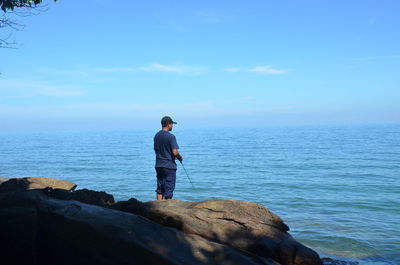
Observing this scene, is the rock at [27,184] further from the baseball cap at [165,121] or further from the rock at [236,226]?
the baseball cap at [165,121]

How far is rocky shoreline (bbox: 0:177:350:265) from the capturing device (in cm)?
459

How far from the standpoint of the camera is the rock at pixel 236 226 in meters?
5.61

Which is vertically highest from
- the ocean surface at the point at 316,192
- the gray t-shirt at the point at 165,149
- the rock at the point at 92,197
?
the gray t-shirt at the point at 165,149

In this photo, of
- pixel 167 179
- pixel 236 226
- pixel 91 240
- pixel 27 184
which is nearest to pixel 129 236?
pixel 91 240

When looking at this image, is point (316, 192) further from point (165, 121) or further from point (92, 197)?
point (92, 197)

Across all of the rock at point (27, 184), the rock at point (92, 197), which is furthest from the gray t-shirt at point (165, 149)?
the rock at point (27, 184)

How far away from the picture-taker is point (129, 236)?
4.65 meters

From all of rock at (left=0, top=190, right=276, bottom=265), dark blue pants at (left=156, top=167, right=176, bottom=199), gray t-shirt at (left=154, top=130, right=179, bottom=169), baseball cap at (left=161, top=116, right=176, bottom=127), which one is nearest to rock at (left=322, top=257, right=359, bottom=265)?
rock at (left=0, top=190, right=276, bottom=265)

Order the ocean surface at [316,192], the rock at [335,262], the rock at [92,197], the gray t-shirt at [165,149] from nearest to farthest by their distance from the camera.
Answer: the rock at [92,197], the rock at [335,262], the gray t-shirt at [165,149], the ocean surface at [316,192]

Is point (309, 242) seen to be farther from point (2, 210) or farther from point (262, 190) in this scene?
point (262, 190)

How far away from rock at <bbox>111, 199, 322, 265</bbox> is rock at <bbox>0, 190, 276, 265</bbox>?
0.43 metres

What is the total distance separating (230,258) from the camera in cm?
488

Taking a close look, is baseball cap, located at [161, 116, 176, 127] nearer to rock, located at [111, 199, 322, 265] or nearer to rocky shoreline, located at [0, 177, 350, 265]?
rock, located at [111, 199, 322, 265]

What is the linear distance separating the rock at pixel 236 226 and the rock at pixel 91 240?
1.40 ft
